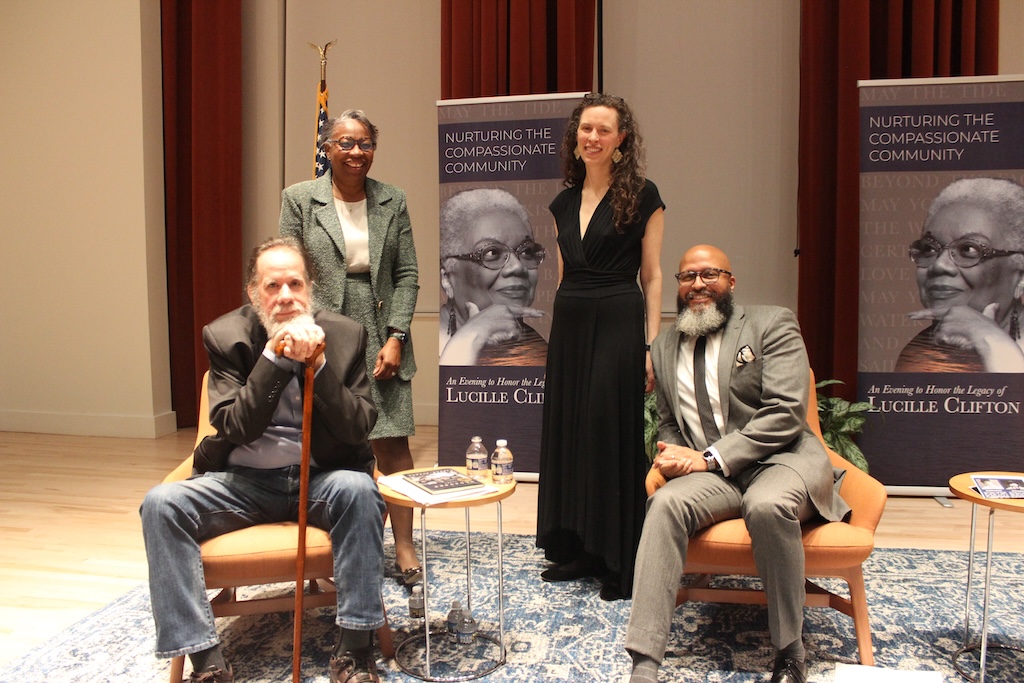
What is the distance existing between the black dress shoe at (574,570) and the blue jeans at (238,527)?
1.07m

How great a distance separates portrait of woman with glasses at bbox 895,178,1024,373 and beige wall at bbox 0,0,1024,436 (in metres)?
1.23

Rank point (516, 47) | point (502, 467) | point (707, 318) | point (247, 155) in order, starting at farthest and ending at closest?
point (247, 155), point (516, 47), point (707, 318), point (502, 467)

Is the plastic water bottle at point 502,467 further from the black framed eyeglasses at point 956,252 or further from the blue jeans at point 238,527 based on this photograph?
the black framed eyeglasses at point 956,252

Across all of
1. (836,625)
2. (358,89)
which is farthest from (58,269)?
(836,625)

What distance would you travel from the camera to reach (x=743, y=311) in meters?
2.91

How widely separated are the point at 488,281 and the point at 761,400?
2.43 m

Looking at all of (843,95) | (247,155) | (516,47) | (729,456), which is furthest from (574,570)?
(247,155)

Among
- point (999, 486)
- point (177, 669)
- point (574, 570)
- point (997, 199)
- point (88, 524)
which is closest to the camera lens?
point (177, 669)

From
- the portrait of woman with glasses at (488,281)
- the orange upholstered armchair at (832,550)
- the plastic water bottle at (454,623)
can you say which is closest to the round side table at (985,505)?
the orange upholstered armchair at (832,550)

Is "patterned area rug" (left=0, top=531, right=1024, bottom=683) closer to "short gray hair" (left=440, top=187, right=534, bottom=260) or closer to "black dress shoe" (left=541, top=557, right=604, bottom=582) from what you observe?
"black dress shoe" (left=541, top=557, right=604, bottom=582)

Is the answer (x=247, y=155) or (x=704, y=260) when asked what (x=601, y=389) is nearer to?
(x=704, y=260)

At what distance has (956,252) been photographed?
14.4 feet

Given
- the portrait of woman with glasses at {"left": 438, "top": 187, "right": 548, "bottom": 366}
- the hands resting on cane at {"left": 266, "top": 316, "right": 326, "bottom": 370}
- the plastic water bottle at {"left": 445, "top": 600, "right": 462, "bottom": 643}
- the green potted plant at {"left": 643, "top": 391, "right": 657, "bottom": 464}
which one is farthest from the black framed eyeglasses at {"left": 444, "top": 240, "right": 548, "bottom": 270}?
the hands resting on cane at {"left": 266, "top": 316, "right": 326, "bottom": 370}

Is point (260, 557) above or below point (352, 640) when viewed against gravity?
above
